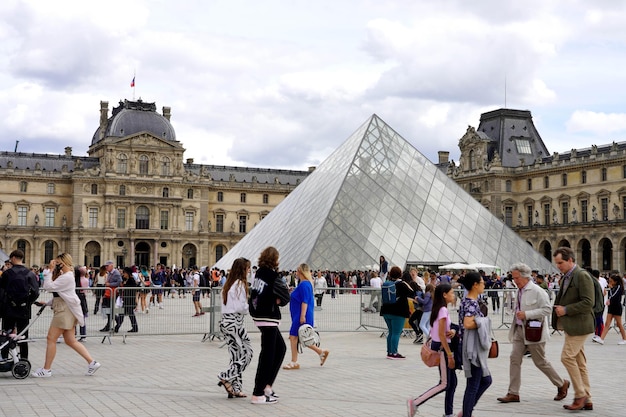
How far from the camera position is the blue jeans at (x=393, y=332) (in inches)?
408

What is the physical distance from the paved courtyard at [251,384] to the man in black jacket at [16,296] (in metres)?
0.59

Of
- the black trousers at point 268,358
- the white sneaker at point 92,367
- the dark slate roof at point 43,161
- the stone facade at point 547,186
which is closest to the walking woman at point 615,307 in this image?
the black trousers at point 268,358

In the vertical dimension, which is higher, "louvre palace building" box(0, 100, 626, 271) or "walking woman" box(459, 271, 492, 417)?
"louvre palace building" box(0, 100, 626, 271)

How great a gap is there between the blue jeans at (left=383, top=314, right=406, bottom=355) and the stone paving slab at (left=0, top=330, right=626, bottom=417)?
0.72 feet

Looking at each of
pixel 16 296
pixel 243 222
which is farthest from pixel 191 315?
pixel 243 222

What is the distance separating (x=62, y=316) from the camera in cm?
835

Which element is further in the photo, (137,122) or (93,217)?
(137,122)

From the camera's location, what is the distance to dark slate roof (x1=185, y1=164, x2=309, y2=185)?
71.5 meters

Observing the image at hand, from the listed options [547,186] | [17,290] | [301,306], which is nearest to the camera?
[17,290]

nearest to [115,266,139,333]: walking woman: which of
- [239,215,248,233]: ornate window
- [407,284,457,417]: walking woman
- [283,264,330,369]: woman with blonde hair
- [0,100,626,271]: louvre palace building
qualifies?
[283,264,330,369]: woman with blonde hair

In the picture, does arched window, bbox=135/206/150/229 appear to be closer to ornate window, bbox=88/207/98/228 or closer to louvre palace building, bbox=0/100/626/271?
louvre palace building, bbox=0/100/626/271

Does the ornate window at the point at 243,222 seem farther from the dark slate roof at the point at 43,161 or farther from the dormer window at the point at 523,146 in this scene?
the dormer window at the point at 523,146

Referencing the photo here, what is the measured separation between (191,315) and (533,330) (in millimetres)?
7508

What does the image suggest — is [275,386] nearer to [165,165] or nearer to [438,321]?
[438,321]
